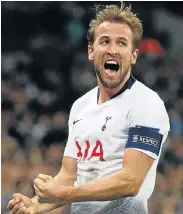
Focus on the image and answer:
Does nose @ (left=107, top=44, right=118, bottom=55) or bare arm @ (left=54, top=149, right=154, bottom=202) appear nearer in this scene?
bare arm @ (left=54, top=149, right=154, bottom=202)

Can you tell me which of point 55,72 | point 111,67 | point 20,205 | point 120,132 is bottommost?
point 20,205

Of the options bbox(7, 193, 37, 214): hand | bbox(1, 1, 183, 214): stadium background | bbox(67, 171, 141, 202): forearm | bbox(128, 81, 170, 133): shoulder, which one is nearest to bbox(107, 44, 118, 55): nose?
bbox(128, 81, 170, 133): shoulder

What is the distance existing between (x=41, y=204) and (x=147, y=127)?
0.98m

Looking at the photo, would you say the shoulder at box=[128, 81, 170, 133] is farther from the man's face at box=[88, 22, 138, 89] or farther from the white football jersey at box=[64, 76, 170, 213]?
the man's face at box=[88, 22, 138, 89]

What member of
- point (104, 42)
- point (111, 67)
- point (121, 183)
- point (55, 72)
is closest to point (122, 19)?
point (104, 42)

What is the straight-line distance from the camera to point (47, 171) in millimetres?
9867

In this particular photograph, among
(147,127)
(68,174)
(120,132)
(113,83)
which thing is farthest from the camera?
(68,174)

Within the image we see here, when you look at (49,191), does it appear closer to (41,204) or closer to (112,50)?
(41,204)

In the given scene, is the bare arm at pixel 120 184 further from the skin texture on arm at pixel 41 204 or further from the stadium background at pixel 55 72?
the stadium background at pixel 55 72

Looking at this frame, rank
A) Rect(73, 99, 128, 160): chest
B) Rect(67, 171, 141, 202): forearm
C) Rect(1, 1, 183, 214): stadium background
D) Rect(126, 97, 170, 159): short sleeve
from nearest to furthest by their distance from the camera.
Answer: Rect(67, 171, 141, 202): forearm
Rect(126, 97, 170, 159): short sleeve
Rect(73, 99, 128, 160): chest
Rect(1, 1, 183, 214): stadium background

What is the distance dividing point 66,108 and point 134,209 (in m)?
8.27

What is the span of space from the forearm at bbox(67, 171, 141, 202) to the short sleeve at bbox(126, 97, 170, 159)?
0.71 ft

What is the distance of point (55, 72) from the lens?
13312 mm

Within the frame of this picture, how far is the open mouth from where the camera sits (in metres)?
4.19
